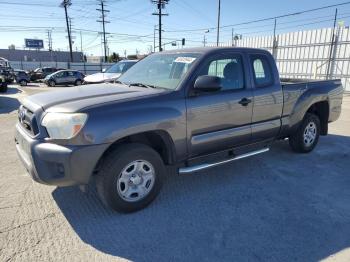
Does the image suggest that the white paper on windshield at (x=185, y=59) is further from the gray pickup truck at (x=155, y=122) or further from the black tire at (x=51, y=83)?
the black tire at (x=51, y=83)

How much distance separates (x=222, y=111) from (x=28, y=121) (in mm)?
2330

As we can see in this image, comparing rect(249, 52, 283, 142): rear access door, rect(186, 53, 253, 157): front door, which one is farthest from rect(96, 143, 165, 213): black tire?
rect(249, 52, 283, 142): rear access door

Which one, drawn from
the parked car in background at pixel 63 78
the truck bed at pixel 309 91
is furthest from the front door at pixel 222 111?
the parked car in background at pixel 63 78

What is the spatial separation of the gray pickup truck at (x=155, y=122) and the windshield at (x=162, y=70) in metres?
0.02

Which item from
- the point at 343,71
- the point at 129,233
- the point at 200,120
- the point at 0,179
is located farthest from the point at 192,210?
the point at 343,71

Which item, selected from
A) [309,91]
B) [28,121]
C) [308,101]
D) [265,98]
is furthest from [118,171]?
[309,91]

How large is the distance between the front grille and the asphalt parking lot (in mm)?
943

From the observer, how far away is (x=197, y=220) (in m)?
3.30

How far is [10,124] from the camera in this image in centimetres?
805

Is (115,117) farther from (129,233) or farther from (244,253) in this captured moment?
(244,253)

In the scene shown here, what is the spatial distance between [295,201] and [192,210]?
1.34 meters

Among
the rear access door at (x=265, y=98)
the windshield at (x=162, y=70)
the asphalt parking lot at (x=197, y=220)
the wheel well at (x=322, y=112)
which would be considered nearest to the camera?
the asphalt parking lot at (x=197, y=220)

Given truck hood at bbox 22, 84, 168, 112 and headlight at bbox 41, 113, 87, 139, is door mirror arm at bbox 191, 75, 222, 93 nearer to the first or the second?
truck hood at bbox 22, 84, 168, 112

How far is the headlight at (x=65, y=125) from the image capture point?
2883 millimetres
